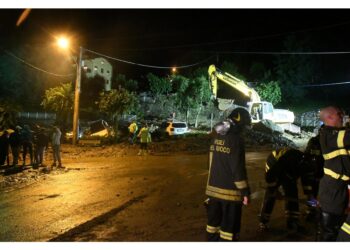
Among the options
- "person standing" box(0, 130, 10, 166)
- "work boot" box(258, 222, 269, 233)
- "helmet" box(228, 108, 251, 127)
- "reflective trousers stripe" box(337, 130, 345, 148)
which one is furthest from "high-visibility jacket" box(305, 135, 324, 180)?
"person standing" box(0, 130, 10, 166)

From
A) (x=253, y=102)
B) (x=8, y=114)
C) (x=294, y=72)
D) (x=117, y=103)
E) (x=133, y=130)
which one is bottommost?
A: (x=133, y=130)

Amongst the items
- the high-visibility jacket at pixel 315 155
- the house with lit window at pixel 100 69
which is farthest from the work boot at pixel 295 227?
the house with lit window at pixel 100 69

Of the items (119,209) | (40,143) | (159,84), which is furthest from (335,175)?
(159,84)

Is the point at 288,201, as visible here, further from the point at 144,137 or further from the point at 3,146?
the point at 144,137

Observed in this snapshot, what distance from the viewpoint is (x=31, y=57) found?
5756 centimetres

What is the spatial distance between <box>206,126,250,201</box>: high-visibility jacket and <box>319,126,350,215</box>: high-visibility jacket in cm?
98

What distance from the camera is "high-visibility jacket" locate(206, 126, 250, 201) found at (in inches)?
184

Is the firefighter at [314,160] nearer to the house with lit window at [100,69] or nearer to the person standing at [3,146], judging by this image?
the person standing at [3,146]

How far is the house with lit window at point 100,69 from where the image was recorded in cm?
5467

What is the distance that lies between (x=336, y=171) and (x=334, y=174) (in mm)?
46

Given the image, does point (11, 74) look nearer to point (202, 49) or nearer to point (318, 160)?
point (202, 49)

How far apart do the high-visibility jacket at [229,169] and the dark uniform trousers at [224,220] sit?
3.5 inches

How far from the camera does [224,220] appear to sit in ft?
15.7

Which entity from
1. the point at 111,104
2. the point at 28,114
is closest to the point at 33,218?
the point at 111,104
